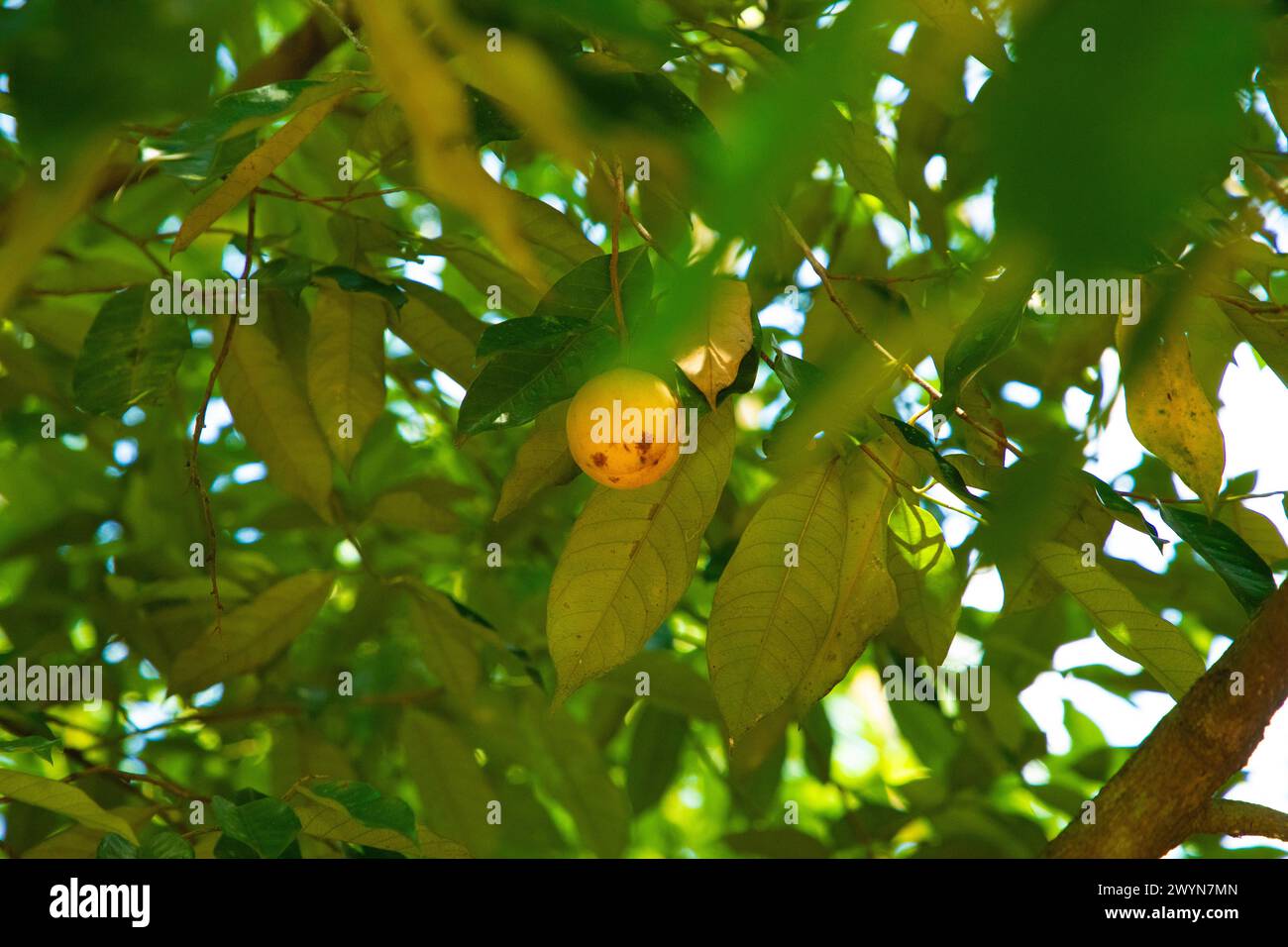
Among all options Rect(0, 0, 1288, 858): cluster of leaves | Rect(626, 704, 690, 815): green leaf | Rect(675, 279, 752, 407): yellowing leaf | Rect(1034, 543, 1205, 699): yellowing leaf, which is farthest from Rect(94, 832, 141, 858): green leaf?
Rect(626, 704, 690, 815): green leaf

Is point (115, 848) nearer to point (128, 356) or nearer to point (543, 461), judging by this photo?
point (543, 461)

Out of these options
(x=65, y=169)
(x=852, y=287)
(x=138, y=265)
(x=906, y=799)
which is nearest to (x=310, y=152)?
(x=138, y=265)

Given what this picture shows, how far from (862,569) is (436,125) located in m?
0.87

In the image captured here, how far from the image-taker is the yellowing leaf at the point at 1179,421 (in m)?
1.05

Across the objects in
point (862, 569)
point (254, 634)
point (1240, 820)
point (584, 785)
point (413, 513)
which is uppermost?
point (413, 513)

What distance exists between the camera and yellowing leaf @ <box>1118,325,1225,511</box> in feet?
3.44

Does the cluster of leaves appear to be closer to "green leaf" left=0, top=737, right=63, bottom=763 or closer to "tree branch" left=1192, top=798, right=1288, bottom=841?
"green leaf" left=0, top=737, right=63, bottom=763

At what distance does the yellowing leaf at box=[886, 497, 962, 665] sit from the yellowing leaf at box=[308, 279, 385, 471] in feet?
2.01

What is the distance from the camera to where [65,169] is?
0.25m

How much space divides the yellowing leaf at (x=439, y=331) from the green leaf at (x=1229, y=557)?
0.76m

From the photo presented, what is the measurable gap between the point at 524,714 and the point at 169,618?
55cm

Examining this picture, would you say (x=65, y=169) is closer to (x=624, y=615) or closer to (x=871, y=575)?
(x=624, y=615)

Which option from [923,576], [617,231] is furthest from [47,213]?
[923,576]

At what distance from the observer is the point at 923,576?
116 centimetres
